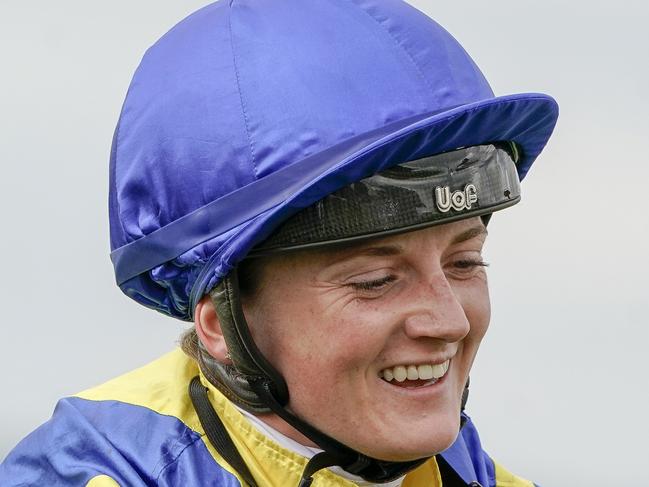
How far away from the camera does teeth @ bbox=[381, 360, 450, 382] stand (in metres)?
2.17

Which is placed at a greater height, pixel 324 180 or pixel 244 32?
pixel 244 32

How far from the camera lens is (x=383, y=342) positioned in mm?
2141

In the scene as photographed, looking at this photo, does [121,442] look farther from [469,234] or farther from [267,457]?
[469,234]

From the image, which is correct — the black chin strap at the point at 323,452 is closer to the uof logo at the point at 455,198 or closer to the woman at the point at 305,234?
the woman at the point at 305,234

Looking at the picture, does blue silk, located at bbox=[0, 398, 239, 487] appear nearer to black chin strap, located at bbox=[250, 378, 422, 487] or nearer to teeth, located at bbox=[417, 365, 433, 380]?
black chin strap, located at bbox=[250, 378, 422, 487]

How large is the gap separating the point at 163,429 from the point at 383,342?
1.32ft

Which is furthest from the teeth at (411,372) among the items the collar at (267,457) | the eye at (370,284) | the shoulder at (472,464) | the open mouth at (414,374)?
the shoulder at (472,464)

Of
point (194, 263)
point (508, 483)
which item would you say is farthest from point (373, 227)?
point (508, 483)

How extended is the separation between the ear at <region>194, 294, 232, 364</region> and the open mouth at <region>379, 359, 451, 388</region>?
26 cm

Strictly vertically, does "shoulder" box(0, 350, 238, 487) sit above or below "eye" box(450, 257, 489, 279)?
below

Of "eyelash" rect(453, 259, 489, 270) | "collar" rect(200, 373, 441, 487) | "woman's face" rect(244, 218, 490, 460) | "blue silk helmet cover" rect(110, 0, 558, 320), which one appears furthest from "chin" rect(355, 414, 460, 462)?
"blue silk helmet cover" rect(110, 0, 558, 320)

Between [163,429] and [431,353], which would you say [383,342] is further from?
[163,429]

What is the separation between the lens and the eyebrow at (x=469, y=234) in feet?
7.31

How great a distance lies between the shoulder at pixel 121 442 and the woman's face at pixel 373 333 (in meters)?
0.19
